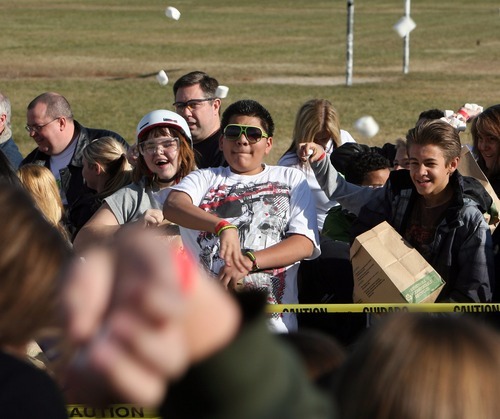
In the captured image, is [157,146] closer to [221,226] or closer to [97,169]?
[97,169]

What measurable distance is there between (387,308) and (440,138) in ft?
2.93

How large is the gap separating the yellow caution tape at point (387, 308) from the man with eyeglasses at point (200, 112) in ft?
7.47

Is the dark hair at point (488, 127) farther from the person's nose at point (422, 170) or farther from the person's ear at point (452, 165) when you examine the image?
the person's nose at point (422, 170)

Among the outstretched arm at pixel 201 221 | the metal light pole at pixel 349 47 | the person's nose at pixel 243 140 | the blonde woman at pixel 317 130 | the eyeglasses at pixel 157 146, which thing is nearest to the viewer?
the outstretched arm at pixel 201 221

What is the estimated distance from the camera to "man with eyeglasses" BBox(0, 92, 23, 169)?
7.14 meters

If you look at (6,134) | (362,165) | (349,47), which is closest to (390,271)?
(362,165)

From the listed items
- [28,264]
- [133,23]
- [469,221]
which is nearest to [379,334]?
[28,264]

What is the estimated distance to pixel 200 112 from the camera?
6934 mm

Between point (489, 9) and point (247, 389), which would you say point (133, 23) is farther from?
point (247, 389)

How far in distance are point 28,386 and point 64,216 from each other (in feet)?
13.1

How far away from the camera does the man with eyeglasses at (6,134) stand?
714 centimetres

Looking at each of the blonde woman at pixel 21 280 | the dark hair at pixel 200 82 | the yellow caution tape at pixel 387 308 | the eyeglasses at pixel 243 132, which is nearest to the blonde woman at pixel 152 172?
the eyeglasses at pixel 243 132

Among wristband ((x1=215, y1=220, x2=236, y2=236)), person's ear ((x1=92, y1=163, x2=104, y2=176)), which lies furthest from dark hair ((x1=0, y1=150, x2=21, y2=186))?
person's ear ((x1=92, y1=163, x2=104, y2=176))

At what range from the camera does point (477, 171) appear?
529cm
